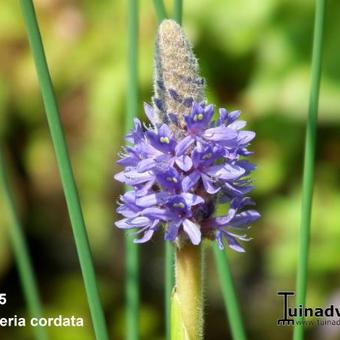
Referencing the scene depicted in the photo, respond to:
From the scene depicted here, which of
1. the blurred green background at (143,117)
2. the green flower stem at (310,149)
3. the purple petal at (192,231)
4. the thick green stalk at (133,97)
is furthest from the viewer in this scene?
the blurred green background at (143,117)

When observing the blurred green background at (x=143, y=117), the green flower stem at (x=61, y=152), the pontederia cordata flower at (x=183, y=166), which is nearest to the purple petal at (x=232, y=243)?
the pontederia cordata flower at (x=183, y=166)

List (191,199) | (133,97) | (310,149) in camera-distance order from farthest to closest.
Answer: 1. (133,97)
2. (310,149)
3. (191,199)

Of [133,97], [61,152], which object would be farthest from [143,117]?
[61,152]

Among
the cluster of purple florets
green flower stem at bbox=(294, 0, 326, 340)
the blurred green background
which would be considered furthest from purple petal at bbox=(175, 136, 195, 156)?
the blurred green background

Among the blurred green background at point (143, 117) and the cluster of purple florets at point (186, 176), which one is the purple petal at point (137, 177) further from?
the blurred green background at point (143, 117)

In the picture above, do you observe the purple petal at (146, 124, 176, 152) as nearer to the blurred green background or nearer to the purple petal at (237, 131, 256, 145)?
the purple petal at (237, 131, 256, 145)

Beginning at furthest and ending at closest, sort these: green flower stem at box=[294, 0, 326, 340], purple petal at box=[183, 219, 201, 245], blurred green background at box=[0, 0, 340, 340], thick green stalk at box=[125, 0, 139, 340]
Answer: blurred green background at box=[0, 0, 340, 340]
thick green stalk at box=[125, 0, 139, 340]
green flower stem at box=[294, 0, 326, 340]
purple petal at box=[183, 219, 201, 245]

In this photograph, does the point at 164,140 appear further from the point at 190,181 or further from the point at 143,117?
the point at 143,117

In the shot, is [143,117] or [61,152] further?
[143,117]
